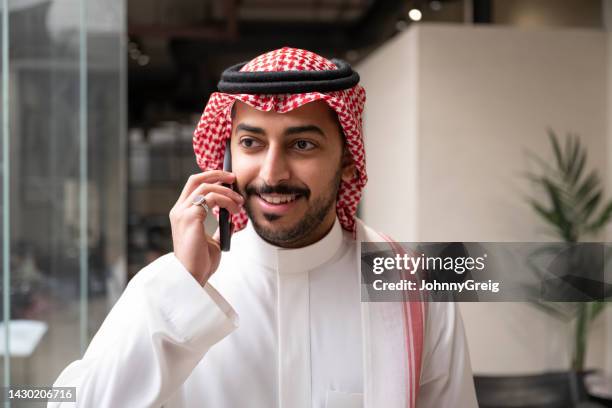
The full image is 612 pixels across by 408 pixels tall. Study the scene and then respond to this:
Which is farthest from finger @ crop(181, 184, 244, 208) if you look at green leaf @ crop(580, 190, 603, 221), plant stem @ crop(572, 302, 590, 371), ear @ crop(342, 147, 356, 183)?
green leaf @ crop(580, 190, 603, 221)

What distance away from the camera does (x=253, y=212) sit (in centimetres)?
93

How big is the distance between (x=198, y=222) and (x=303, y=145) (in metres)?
0.19

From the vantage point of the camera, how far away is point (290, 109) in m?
0.91

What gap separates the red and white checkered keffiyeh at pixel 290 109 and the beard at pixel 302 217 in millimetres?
80

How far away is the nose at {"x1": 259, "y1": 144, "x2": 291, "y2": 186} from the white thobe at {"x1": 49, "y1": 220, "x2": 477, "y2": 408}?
0.17 meters

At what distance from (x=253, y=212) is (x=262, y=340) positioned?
22cm

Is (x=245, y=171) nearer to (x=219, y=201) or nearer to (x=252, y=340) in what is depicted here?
(x=219, y=201)

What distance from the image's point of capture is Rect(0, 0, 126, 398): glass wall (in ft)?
4.21

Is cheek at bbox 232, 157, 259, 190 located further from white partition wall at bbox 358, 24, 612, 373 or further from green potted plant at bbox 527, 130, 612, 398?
white partition wall at bbox 358, 24, 612, 373

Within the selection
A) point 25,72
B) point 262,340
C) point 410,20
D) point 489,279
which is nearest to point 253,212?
point 262,340

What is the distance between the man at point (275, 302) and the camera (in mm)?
847

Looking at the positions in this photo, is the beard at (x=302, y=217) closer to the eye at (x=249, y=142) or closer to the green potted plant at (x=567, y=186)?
the eye at (x=249, y=142)

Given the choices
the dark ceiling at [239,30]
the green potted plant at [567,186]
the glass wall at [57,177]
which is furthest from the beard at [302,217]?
the dark ceiling at [239,30]

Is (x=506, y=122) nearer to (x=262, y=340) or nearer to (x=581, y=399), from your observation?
(x=581, y=399)
